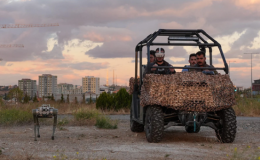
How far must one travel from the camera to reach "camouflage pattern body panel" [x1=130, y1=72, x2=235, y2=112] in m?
9.38

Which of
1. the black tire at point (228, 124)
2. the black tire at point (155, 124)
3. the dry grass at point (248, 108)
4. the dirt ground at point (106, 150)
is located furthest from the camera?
the dry grass at point (248, 108)

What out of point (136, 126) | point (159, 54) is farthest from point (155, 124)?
point (136, 126)

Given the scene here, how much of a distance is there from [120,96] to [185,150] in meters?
17.8

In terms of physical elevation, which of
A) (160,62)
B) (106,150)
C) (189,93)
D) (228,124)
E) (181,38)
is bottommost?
(106,150)

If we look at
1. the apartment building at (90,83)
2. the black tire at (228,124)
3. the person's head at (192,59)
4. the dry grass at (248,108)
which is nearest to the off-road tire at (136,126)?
the person's head at (192,59)

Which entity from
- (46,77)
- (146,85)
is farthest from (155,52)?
(46,77)

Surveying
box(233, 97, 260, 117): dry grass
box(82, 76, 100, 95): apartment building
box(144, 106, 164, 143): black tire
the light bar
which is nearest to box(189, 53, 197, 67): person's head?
the light bar

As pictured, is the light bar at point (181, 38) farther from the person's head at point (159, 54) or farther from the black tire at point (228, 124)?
the black tire at point (228, 124)

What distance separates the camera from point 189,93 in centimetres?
944

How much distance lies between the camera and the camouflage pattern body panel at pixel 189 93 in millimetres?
9383

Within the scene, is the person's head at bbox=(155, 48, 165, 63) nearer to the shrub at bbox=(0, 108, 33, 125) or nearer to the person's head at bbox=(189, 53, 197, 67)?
the person's head at bbox=(189, 53, 197, 67)

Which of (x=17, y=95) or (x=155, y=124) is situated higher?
(x=17, y=95)

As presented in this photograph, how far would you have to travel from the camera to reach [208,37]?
11.0m

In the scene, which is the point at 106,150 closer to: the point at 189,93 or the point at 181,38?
the point at 189,93
